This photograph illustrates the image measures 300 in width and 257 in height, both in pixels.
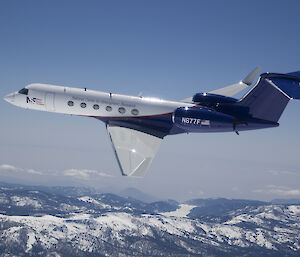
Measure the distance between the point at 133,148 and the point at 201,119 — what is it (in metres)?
7.29

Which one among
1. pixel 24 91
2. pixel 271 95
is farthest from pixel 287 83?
pixel 24 91

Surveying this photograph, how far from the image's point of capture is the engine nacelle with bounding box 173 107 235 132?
24.8 metres

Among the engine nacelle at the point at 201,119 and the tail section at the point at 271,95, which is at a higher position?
the tail section at the point at 271,95

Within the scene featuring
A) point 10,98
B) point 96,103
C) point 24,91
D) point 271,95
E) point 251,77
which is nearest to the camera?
point 271,95

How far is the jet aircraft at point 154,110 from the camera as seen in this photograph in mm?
23203

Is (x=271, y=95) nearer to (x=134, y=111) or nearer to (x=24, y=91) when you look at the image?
(x=134, y=111)

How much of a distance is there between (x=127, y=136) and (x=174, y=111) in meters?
5.56

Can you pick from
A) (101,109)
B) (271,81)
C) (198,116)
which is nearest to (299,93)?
(271,81)

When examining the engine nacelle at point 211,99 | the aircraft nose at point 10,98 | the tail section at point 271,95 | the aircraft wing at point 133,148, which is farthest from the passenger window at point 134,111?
the aircraft nose at point 10,98

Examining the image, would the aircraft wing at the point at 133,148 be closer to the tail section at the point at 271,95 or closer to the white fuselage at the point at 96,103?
the white fuselage at the point at 96,103

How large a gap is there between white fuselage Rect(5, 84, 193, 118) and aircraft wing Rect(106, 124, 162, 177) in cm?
192

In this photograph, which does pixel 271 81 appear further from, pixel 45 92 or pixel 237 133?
pixel 45 92

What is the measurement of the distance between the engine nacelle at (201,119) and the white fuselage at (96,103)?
4.99 ft

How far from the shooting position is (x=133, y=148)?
2414cm
